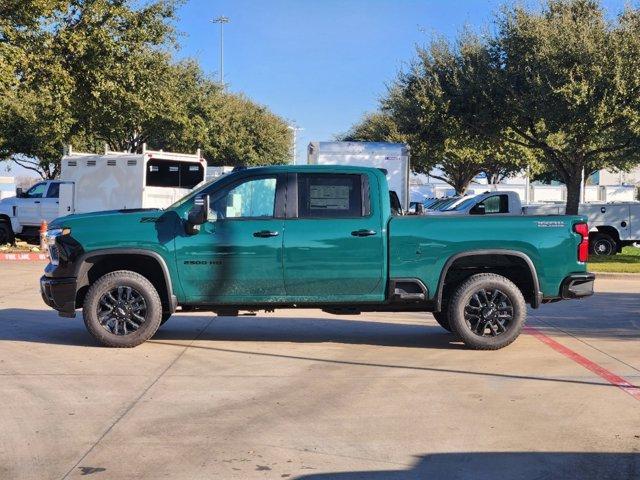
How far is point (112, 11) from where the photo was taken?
68.8 feet

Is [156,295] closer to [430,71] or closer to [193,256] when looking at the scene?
[193,256]

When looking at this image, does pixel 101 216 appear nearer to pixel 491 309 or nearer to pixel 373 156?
pixel 491 309

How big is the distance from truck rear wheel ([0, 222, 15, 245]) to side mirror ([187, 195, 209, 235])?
19087 millimetres

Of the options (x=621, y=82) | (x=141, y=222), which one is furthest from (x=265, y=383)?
(x=621, y=82)

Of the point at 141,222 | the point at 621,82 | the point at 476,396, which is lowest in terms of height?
the point at 476,396

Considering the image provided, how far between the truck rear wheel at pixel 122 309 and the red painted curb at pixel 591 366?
14.7 feet

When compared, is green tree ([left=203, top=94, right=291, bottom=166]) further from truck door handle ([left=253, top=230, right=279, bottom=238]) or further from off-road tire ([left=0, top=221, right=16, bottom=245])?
truck door handle ([left=253, top=230, right=279, bottom=238])

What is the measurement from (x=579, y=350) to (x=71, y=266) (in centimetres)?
567

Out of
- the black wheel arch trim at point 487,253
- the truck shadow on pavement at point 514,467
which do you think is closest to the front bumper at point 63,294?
the black wheel arch trim at point 487,253

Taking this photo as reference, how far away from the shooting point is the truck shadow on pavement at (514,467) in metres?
4.66

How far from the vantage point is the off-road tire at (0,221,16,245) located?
25206mm

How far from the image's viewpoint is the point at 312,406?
622 cm

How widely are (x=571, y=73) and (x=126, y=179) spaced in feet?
41.5

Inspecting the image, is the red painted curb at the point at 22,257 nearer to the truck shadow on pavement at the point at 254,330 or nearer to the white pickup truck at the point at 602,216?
the truck shadow on pavement at the point at 254,330
